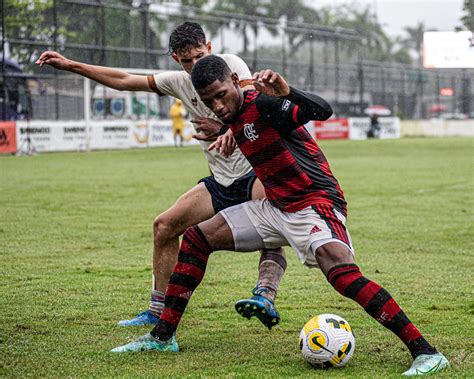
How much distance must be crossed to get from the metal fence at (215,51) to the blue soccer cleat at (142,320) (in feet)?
96.3

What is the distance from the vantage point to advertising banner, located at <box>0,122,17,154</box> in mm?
32219

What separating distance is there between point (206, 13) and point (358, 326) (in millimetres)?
42558

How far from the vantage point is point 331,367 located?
217 inches

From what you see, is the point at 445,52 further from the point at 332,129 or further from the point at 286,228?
the point at 286,228

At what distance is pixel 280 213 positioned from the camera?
582cm

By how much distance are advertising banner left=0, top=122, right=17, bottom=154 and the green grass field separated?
13.7 metres

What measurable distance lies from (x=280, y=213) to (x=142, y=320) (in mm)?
1533

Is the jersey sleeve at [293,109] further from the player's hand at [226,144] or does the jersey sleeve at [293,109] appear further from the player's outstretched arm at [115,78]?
the player's outstretched arm at [115,78]

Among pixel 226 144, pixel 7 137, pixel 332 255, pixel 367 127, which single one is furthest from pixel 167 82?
pixel 367 127

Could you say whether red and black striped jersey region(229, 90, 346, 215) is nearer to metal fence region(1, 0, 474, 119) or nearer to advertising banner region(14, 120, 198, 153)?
advertising banner region(14, 120, 198, 153)

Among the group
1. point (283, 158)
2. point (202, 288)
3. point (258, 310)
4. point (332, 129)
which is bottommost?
point (332, 129)

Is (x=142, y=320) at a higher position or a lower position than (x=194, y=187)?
lower

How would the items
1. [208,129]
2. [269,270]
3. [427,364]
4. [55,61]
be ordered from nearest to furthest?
[427,364]
[208,129]
[269,270]
[55,61]

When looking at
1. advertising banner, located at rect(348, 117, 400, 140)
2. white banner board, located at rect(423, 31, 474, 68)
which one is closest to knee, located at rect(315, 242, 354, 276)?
advertising banner, located at rect(348, 117, 400, 140)
